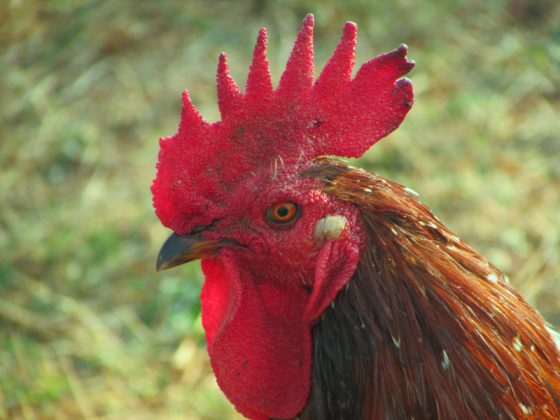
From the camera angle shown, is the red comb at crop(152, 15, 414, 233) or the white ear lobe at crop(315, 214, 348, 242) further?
the red comb at crop(152, 15, 414, 233)

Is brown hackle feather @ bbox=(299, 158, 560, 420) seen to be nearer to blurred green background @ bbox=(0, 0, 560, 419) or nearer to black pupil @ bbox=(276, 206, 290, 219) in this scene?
black pupil @ bbox=(276, 206, 290, 219)

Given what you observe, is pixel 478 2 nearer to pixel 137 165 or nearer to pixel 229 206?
pixel 137 165

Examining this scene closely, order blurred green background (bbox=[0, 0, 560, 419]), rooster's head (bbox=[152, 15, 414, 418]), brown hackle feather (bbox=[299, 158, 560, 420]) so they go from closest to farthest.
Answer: brown hackle feather (bbox=[299, 158, 560, 420]) → rooster's head (bbox=[152, 15, 414, 418]) → blurred green background (bbox=[0, 0, 560, 419])

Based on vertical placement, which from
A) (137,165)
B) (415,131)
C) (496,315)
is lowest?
(496,315)

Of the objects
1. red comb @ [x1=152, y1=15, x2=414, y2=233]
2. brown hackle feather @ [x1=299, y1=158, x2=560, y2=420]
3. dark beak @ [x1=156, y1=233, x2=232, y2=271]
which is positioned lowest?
brown hackle feather @ [x1=299, y1=158, x2=560, y2=420]

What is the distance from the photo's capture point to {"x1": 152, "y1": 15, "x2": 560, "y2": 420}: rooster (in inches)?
90.4

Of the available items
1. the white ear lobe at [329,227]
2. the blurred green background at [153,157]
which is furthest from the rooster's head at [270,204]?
the blurred green background at [153,157]

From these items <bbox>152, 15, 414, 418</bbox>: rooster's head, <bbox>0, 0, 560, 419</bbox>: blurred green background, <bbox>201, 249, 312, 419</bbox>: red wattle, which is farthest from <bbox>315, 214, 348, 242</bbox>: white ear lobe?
<bbox>0, 0, 560, 419</bbox>: blurred green background

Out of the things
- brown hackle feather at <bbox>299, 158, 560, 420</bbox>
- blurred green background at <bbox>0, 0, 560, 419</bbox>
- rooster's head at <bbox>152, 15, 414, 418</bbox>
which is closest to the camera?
brown hackle feather at <bbox>299, 158, 560, 420</bbox>

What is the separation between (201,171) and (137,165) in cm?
348

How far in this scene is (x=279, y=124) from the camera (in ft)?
8.24

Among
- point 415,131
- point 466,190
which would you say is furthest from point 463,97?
point 466,190

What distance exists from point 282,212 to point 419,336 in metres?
0.53

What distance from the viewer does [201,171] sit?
2492 mm
